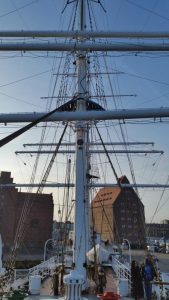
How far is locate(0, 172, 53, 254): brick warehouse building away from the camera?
56562 millimetres

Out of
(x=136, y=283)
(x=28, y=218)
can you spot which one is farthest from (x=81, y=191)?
(x=28, y=218)

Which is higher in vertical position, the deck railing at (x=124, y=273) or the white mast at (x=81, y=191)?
the white mast at (x=81, y=191)

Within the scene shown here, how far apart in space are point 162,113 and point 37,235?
50334 millimetres

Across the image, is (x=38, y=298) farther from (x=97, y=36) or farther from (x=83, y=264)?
(x=97, y=36)

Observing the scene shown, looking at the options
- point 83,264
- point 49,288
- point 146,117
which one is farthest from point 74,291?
point 146,117

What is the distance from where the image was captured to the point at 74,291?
7145 mm

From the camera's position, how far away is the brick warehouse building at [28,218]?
5656cm

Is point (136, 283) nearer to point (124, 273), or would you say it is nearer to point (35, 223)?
point (124, 273)

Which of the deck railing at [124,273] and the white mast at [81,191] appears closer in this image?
the white mast at [81,191]

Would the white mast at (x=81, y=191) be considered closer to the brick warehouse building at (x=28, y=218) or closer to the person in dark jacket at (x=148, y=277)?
the person in dark jacket at (x=148, y=277)

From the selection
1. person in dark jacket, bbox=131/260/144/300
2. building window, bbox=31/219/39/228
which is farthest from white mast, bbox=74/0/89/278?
building window, bbox=31/219/39/228

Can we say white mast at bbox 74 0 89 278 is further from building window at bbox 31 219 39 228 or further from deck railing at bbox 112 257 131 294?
building window at bbox 31 219 39 228

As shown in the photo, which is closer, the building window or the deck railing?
the deck railing

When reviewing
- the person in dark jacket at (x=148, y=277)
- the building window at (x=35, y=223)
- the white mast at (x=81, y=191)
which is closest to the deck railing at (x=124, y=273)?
the person in dark jacket at (x=148, y=277)
